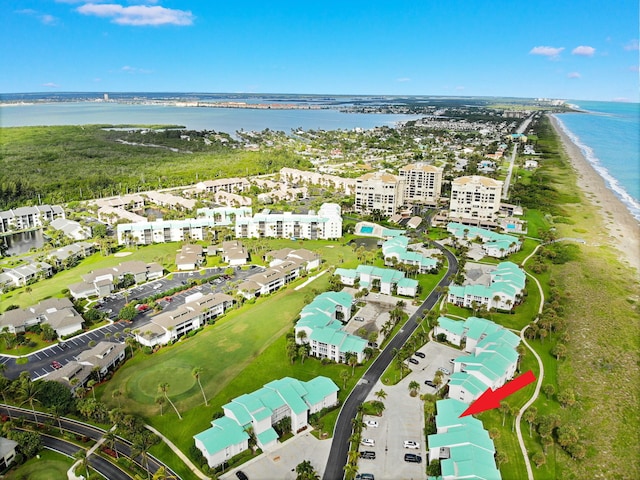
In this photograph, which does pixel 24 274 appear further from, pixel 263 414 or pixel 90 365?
pixel 263 414

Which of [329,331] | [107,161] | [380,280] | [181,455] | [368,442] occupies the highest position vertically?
[107,161]

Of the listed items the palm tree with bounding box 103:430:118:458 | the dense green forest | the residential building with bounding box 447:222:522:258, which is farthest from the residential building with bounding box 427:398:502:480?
the dense green forest

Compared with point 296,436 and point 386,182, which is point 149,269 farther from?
point 386,182

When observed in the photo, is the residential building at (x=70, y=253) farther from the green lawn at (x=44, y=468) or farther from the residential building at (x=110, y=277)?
the green lawn at (x=44, y=468)

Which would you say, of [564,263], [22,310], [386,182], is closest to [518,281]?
[564,263]

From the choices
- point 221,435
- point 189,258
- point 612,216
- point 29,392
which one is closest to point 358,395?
point 221,435

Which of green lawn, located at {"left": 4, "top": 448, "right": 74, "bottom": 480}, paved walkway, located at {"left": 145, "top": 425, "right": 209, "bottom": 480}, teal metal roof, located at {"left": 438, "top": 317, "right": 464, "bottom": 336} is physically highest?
teal metal roof, located at {"left": 438, "top": 317, "right": 464, "bottom": 336}

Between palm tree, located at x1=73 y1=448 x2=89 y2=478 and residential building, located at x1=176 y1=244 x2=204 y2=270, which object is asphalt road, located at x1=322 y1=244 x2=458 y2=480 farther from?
residential building, located at x1=176 y1=244 x2=204 y2=270
